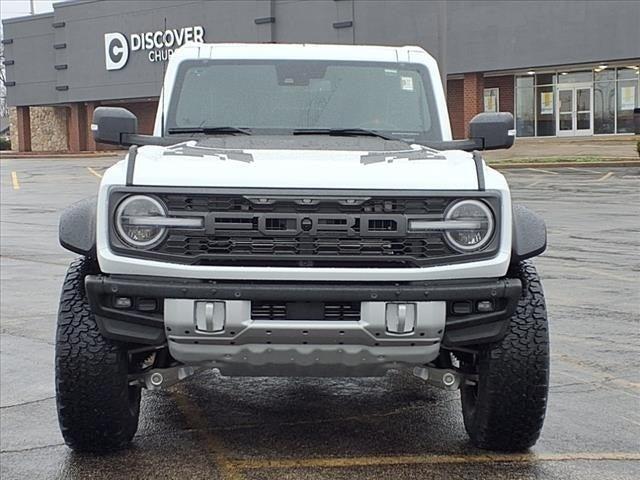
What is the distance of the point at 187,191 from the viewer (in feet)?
Answer: 12.4

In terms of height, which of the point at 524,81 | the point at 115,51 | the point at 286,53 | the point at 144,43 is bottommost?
the point at 286,53

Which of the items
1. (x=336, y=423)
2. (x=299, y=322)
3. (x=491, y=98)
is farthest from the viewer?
(x=491, y=98)

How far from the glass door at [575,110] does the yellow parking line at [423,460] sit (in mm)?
35204

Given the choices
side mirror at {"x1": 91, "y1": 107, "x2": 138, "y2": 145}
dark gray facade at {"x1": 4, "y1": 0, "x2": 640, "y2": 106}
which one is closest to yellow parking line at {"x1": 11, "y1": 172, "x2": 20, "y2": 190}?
dark gray facade at {"x1": 4, "y1": 0, "x2": 640, "y2": 106}

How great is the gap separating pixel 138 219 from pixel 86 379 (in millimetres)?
783

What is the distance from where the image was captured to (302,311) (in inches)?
149

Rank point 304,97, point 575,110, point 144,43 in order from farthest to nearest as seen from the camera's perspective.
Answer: point 144,43, point 575,110, point 304,97

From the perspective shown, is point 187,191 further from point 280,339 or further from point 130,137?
point 130,137

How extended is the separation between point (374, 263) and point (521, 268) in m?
0.83

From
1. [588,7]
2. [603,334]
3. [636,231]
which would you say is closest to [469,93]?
[588,7]

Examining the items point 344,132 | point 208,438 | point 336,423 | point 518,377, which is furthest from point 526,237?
point 208,438

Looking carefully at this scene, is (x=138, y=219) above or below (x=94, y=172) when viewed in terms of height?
above

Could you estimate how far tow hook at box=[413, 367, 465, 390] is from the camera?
167 inches

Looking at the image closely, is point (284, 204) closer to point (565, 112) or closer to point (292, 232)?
point (292, 232)
